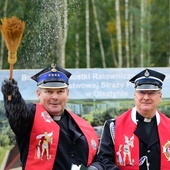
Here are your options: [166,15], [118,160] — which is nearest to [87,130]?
[118,160]

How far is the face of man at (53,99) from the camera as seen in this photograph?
494 cm

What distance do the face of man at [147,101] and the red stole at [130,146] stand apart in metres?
0.14

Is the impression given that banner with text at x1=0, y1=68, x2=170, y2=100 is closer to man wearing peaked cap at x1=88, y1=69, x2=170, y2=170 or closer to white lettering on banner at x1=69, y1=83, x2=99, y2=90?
white lettering on banner at x1=69, y1=83, x2=99, y2=90

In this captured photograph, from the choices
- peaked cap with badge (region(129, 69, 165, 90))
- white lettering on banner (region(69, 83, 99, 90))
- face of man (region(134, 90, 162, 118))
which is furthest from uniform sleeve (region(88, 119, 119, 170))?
white lettering on banner (region(69, 83, 99, 90))

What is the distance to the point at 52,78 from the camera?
503 centimetres

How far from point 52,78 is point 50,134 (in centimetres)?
48

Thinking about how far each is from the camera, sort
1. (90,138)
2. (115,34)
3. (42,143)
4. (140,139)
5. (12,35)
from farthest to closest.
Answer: (115,34) < (90,138) < (140,139) < (42,143) < (12,35)

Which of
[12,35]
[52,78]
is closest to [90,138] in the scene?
[52,78]

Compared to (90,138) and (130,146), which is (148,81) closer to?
(130,146)

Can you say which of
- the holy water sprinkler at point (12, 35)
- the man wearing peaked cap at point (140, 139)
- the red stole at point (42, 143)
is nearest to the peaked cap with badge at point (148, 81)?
the man wearing peaked cap at point (140, 139)

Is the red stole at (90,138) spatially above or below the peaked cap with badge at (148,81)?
below

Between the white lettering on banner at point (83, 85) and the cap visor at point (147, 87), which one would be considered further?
the white lettering on banner at point (83, 85)

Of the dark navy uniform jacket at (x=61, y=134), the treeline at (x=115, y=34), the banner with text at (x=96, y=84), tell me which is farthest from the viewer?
the treeline at (x=115, y=34)

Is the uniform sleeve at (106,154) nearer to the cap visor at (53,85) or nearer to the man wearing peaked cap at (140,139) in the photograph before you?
the man wearing peaked cap at (140,139)
